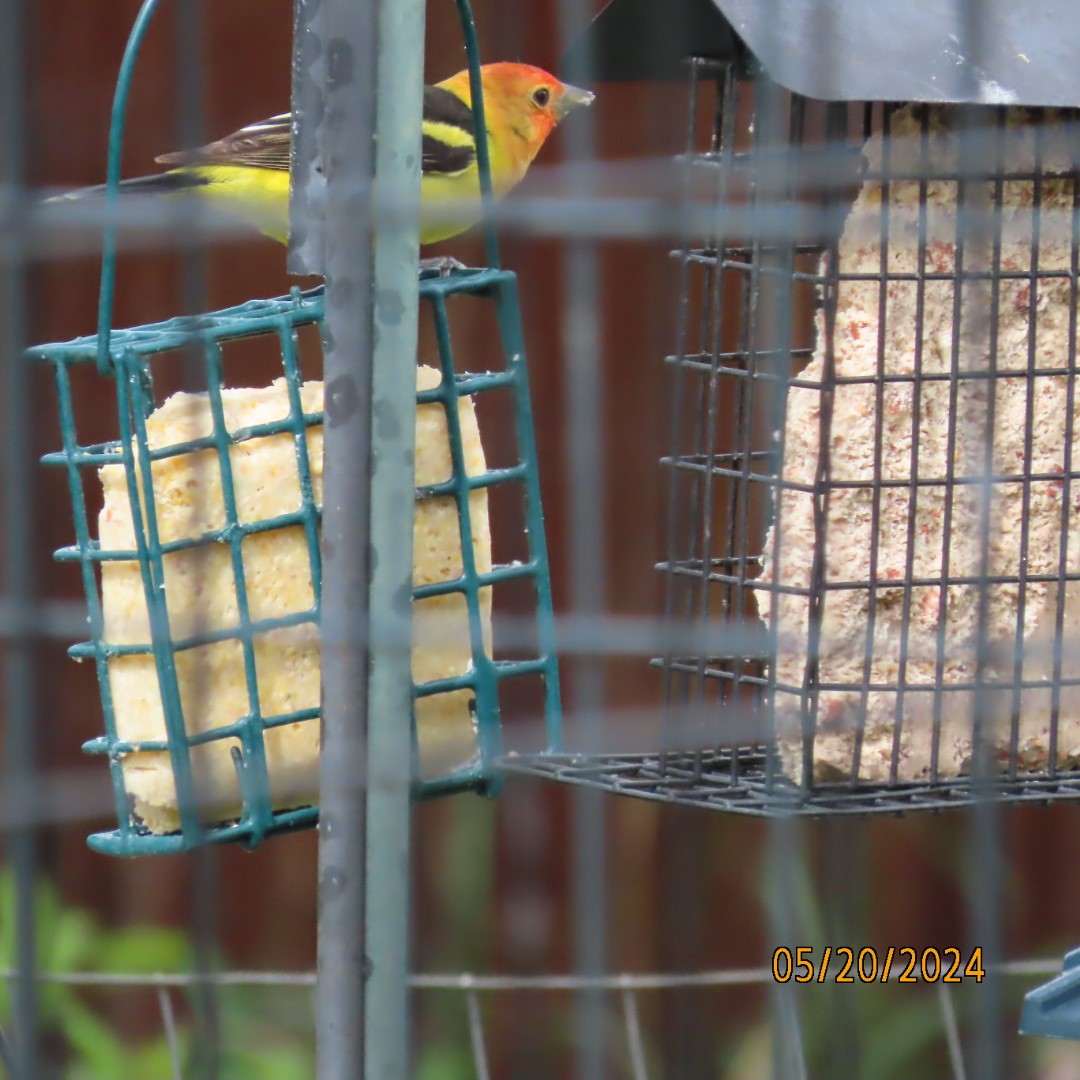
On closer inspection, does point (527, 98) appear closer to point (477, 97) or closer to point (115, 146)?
point (477, 97)

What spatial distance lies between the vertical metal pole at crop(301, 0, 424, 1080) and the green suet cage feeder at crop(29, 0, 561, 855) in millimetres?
129

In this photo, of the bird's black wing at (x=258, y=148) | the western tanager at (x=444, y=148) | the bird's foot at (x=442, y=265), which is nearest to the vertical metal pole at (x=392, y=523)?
A: the bird's foot at (x=442, y=265)

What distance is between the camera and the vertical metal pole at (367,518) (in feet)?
3.08

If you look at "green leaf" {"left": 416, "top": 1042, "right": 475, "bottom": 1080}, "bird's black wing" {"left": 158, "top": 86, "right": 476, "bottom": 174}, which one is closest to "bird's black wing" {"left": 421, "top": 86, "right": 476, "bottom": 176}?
"bird's black wing" {"left": 158, "top": 86, "right": 476, "bottom": 174}

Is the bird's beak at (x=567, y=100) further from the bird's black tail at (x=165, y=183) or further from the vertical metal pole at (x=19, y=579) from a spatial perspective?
the vertical metal pole at (x=19, y=579)

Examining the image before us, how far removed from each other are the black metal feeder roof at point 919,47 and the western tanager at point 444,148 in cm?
47

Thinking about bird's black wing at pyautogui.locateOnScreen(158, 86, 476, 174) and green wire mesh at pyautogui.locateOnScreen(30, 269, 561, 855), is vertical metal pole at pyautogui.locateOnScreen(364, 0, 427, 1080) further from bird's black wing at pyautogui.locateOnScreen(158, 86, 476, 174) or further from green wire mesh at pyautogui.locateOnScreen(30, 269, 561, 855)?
bird's black wing at pyautogui.locateOnScreen(158, 86, 476, 174)

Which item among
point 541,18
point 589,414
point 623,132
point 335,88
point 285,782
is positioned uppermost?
point 541,18

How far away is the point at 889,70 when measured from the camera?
103 centimetres

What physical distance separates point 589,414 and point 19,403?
0.32 meters

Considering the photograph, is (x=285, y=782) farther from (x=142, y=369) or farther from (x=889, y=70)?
(x=889, y=70)

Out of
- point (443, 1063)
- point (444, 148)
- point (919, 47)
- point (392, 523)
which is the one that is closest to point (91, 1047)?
point (443, 1063)

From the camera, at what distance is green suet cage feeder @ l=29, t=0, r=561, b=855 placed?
108 cm

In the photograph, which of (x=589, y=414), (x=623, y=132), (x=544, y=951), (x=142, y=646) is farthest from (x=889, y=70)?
(x=544, y=951)
